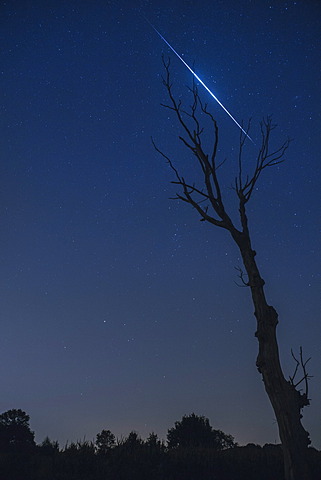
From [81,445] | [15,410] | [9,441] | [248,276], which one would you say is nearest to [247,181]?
[248,276]

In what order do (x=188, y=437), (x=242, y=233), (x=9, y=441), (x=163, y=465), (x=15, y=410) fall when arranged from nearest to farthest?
(x=242, y=233) < (x=163, y=465) < (x=188, y=437) < (x=9, y=441) < (x=15, y=410)

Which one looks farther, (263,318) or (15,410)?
(15,410)

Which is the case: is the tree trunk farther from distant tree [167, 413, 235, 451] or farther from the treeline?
distant tree [167, 413, 235, 451]

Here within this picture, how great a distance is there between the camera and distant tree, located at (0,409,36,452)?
124 feet

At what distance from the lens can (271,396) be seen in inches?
291

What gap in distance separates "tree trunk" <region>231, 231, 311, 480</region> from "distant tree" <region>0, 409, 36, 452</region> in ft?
114

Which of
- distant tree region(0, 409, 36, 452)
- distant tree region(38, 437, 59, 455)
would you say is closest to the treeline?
distant tree region(38, 437, 59, 455)

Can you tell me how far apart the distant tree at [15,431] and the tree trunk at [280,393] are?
114ft

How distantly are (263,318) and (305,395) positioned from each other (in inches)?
61.8

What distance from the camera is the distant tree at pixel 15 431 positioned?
124ft

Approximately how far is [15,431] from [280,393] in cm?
4119

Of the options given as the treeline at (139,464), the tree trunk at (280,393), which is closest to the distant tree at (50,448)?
the treeline at (139,464)

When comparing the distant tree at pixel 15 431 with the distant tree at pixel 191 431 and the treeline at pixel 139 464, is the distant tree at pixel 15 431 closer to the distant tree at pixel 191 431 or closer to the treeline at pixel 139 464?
the distant tree at pixel 191 431

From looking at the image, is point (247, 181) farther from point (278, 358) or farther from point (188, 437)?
point (188, 437)
